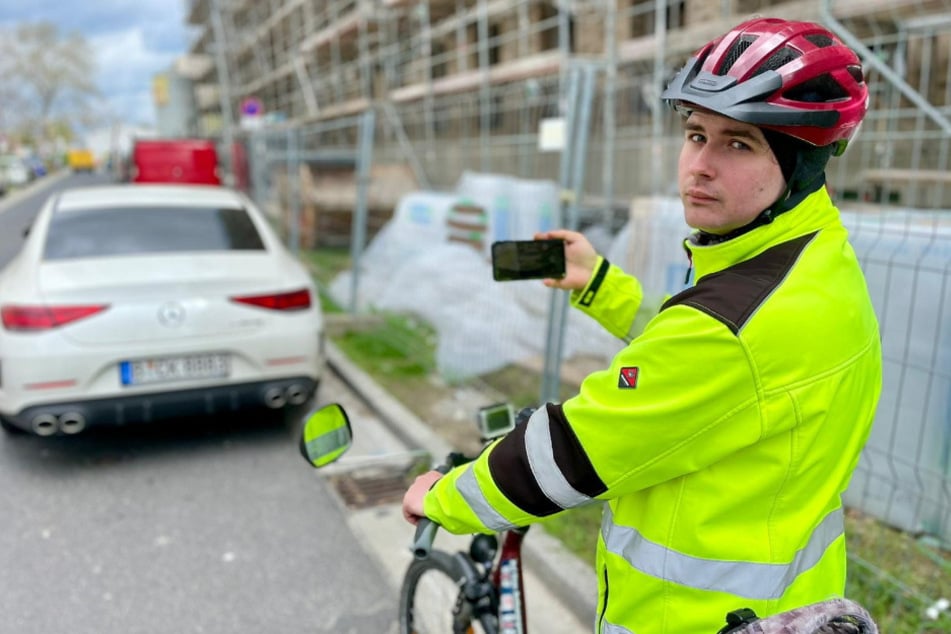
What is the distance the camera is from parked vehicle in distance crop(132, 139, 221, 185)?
17109 mm

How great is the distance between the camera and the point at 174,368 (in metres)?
4.30

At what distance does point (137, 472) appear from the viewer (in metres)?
4.42

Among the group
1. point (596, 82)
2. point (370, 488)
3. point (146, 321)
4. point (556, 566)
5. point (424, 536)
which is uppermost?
point (596, 82)

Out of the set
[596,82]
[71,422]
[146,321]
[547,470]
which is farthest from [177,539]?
[596,82]

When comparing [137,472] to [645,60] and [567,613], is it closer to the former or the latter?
[567,613]

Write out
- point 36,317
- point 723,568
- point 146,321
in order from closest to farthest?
point 723,568, point 36,317, point 146,321

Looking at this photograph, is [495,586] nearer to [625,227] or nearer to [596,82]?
[625,227]

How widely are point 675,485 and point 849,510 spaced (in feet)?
9.32

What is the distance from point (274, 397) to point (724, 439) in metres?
3.79

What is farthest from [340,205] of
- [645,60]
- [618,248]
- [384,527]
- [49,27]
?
[49,27]

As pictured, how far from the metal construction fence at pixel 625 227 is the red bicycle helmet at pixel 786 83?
2.11 m

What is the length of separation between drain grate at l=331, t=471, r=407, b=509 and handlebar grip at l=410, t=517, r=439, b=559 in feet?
8.34

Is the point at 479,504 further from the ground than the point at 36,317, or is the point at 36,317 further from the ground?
the point at 479,504

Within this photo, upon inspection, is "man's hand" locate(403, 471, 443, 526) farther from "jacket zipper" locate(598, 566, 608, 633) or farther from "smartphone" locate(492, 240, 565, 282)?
"smartphone" locate(492, 240, 565, 282)
